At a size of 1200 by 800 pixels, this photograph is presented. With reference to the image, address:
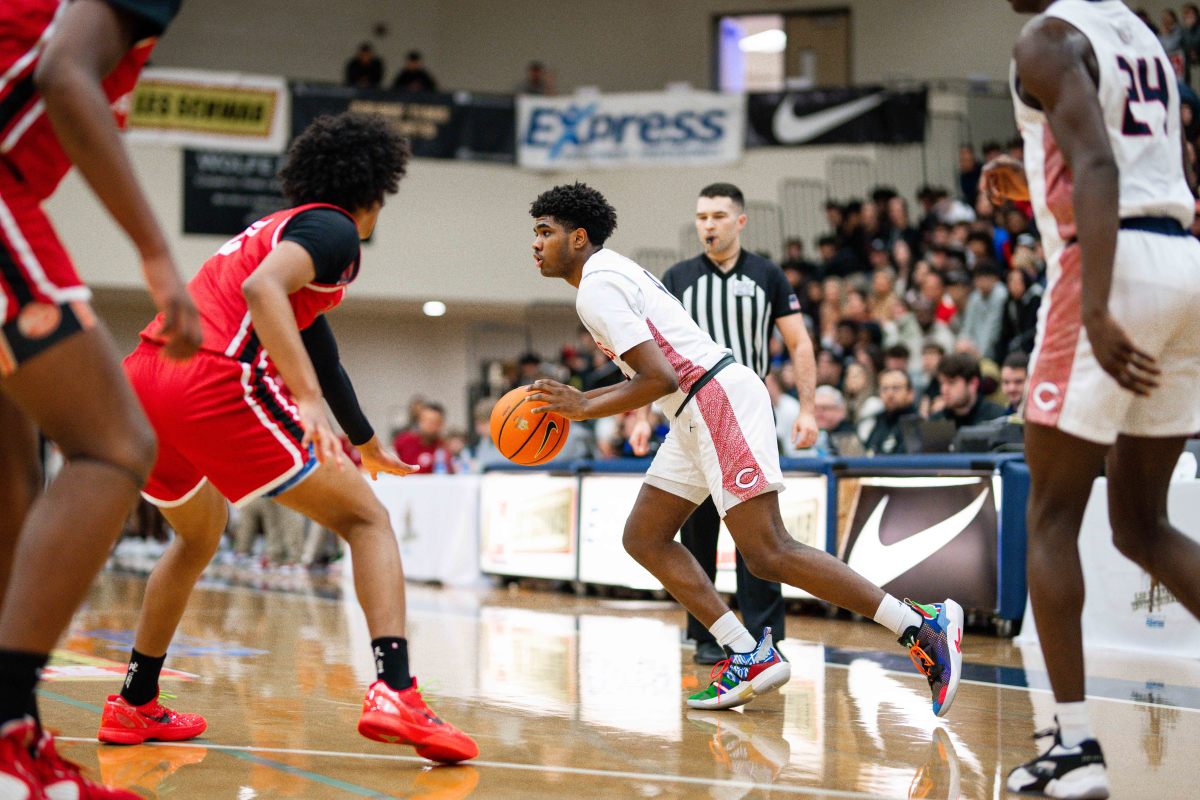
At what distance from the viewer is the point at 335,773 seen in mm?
3627

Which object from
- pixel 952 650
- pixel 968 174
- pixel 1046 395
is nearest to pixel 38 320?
pixel 1046 395

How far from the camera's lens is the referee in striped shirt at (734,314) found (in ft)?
19.7

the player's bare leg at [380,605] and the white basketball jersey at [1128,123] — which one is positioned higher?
the white basketball jersey at [1128,123]

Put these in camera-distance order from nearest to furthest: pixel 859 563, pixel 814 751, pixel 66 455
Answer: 1. pixel 66 455
2. pixel 814 751
3. pixel 859 563

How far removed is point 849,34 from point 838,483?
13.8 metres

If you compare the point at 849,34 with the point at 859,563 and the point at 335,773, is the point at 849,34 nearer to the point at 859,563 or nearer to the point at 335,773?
the point at 859,563

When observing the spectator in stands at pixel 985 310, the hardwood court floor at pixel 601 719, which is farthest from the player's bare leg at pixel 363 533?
the spectator in stands at pixel 985 310

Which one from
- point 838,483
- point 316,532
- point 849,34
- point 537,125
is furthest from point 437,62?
point 838,483

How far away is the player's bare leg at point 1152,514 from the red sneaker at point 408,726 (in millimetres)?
1882

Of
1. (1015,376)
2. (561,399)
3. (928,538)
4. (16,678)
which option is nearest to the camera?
(16,678)

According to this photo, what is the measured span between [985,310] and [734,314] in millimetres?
6818

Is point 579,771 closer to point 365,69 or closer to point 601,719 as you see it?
point 601,719

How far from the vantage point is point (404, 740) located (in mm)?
3574

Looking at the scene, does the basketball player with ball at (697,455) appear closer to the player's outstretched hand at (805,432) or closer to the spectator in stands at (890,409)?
the player's outstretched hand at (805,432)
